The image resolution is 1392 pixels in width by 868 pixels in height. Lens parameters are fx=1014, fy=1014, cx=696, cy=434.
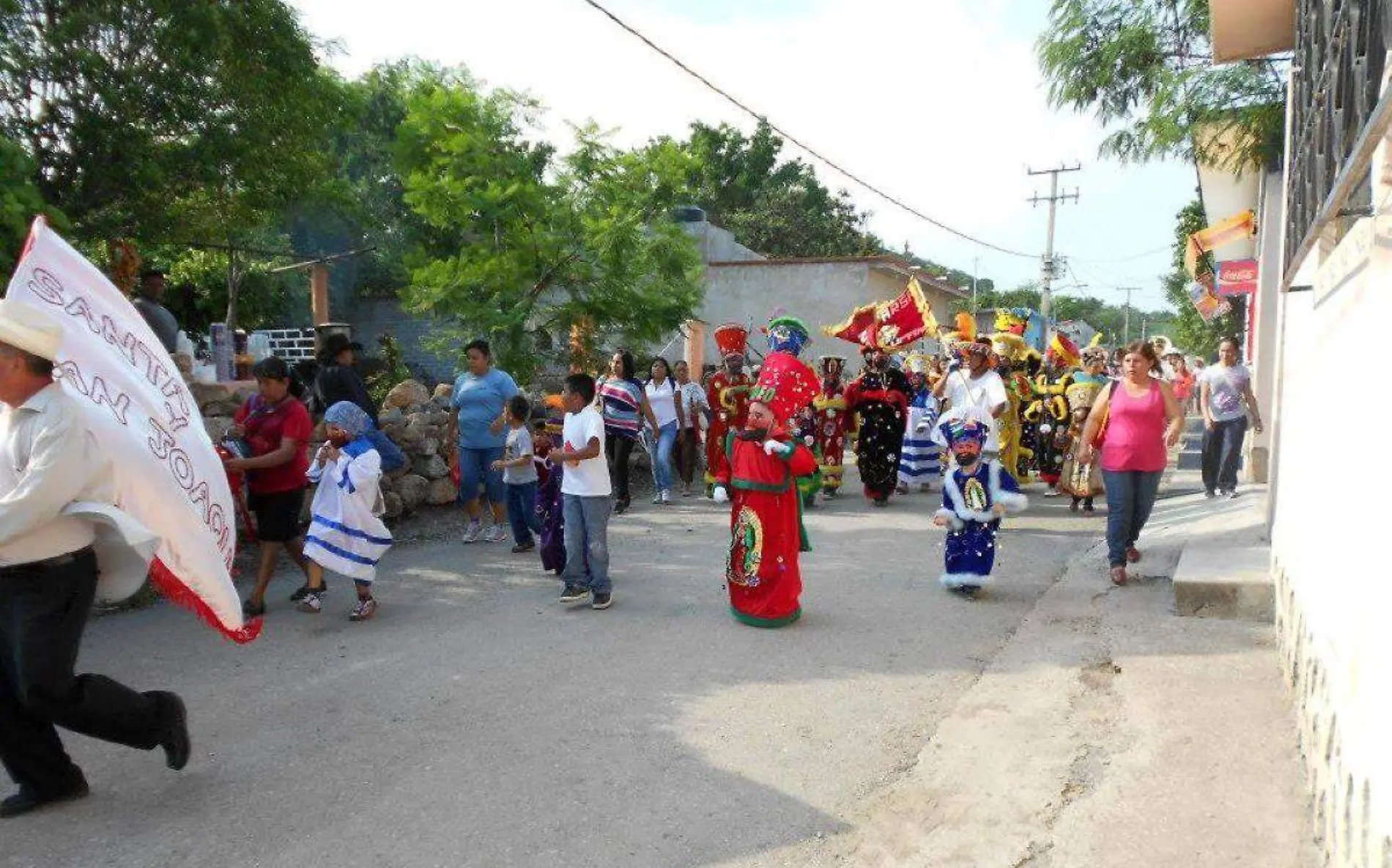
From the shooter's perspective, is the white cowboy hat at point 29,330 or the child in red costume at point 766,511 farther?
the child in red costume at point 766,511

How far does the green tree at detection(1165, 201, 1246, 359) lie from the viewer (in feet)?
83.0

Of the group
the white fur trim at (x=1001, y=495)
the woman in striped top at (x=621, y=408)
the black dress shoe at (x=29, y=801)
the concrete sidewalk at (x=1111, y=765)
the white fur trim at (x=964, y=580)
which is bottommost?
the black dress shoe at (x=29, y=801)

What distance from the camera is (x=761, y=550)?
19.8ft

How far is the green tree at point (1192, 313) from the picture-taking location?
→ 2531cm

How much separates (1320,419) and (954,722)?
200 cm

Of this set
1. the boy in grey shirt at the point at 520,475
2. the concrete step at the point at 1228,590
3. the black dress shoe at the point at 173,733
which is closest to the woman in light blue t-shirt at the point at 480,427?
the boy in grey shirt at the point at 520,475

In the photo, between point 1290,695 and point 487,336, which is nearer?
point 1290,695

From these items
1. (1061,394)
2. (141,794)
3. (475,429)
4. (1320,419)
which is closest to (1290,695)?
(1320,419)

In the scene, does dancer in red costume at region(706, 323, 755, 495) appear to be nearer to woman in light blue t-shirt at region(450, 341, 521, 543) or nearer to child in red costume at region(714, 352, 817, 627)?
woman in light blue t-shirt at region(450, 341, 521, 543)

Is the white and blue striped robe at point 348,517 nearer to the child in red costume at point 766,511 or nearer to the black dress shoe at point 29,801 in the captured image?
the child in red costume at point 766,511

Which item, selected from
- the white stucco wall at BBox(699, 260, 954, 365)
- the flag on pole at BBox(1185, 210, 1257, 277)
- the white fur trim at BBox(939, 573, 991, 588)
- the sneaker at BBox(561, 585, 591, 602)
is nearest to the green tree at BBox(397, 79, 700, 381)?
the sneaker at BBox(561, 585, 591, 602)

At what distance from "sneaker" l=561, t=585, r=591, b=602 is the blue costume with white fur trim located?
244 cm

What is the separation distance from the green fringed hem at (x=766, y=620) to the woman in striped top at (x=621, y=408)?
4083mm

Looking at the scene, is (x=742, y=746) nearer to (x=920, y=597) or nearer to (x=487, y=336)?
(x=920, y=597)
